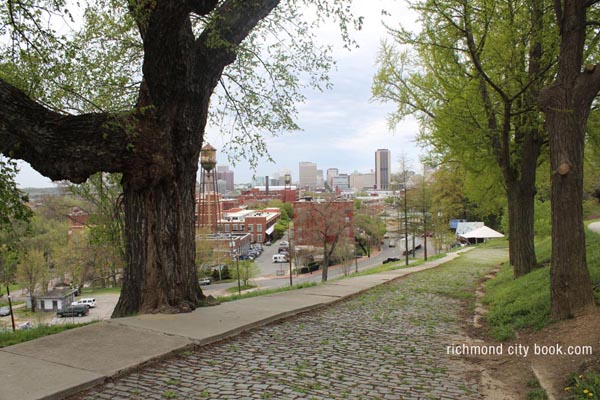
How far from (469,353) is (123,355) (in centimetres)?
460

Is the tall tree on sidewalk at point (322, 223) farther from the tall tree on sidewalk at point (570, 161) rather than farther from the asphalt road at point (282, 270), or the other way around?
the tall tree on sidewalk at point (570, 161)

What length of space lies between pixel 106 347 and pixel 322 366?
2.66 meters

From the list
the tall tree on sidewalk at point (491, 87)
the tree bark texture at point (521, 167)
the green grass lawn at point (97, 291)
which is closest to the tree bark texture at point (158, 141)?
the tall tree on sidewalk at point (491, 87)

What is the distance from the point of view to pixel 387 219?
233ft

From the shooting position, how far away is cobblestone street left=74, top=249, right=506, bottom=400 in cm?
443

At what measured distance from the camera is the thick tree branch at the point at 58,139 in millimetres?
6090

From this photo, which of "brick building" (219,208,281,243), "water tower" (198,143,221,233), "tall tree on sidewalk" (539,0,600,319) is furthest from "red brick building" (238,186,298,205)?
"tall tree on sidewalk" (539,0,600,319)

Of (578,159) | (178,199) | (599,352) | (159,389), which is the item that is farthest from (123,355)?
(578,159)

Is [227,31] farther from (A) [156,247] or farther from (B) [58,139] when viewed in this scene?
(A) [156,247]

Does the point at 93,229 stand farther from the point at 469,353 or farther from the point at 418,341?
the point at 469,353

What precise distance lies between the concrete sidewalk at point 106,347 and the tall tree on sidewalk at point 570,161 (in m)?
4.56

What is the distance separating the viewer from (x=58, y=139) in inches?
255

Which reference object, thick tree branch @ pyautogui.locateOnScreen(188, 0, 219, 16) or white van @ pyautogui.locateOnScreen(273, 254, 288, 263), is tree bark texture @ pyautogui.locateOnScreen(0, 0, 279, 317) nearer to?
thick tree branch @ pyautogui.locateOnScreen(188, 0, 219, 16)

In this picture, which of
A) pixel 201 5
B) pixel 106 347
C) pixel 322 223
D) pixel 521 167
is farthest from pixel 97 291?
pixel 201 5
